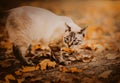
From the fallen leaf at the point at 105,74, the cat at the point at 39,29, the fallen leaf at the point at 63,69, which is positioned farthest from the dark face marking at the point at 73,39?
the fallen leaf at the point at 105,74

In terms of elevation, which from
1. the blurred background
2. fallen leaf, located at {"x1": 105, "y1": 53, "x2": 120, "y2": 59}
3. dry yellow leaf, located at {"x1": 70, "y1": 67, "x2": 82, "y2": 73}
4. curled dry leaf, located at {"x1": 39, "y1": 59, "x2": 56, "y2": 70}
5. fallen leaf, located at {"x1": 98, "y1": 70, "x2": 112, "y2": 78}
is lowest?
fallen leaf, located at {"x1": 98, "y1": 70, "x2": 112, "y2": 78}

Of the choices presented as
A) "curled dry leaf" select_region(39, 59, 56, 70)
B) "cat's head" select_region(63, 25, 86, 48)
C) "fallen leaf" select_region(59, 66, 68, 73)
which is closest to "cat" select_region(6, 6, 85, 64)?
"cat's head" select_region(63, 25, 86, 48)

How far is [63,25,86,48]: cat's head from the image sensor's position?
8.07 ft

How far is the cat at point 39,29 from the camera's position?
8.14ft

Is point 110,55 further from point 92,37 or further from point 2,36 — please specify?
point 2,36

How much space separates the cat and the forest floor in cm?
7

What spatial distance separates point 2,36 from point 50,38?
0.50 metres

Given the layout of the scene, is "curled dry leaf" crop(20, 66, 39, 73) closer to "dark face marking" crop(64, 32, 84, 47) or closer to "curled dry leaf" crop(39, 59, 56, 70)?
"curled dry leaf" crop(39, 59, 56, 70)

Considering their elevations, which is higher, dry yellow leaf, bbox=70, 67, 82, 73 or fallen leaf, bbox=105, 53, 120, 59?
fallen leaf, bbox=105, 53, 120, 59

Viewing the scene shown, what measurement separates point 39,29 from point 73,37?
369 millimetres

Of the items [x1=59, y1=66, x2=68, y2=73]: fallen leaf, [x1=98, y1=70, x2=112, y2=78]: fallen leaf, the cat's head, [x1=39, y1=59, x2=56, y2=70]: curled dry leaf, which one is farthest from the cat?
[x1=98, y1=70, x2=112, y2=78]: fallen leaf

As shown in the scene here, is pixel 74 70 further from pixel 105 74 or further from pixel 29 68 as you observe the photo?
pixel 29 68

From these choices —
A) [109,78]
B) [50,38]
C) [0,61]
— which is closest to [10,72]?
[0,61]

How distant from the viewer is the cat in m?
2.48
